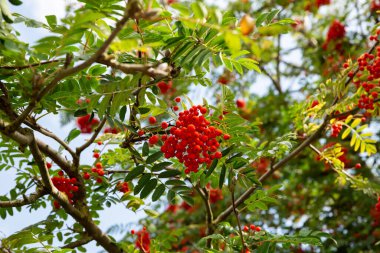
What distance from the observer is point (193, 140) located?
2.13 meters

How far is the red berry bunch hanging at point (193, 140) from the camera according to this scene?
6.98ft

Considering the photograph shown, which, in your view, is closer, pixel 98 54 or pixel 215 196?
pixel 98 54

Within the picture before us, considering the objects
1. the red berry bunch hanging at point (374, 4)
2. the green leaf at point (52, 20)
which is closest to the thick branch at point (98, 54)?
the green leaf at point (52, 20)

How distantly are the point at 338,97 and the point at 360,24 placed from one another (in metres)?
3.31

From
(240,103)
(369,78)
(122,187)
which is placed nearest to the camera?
(122,187)

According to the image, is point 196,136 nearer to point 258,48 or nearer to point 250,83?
point 258,48

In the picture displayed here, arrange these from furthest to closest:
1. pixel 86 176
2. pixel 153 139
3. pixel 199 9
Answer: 1. pixel 86 176
2. pixel 153 139
3. pixel 199 9

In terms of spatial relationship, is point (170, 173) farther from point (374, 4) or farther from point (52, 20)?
point (374, 4)

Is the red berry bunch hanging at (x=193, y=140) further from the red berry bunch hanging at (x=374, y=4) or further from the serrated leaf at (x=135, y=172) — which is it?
the red berry bunch hanging at (x=374, y=4)

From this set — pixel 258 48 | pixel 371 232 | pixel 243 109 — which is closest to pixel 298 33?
pixel 243 109

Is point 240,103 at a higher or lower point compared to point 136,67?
higher

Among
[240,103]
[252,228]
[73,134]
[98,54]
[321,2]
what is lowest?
[252,228]

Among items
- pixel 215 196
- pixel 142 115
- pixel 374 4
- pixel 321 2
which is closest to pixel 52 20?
pixel 142 115

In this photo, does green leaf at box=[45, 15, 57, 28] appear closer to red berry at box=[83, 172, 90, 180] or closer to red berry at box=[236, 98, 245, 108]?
red berry at box=[83, 172, 90, 180]
